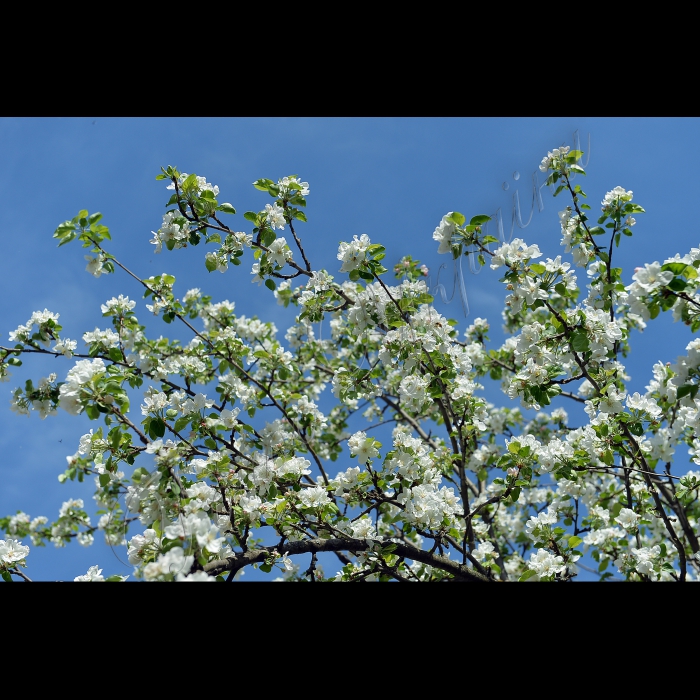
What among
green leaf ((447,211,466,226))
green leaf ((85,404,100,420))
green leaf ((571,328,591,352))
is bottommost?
green leaf ((85,404,100,420))

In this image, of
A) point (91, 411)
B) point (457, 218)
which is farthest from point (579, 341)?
point (91, 411)

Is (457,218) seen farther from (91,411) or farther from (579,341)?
Result: (91,411)

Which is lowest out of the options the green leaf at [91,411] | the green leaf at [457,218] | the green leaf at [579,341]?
the green leaf at [91,411]

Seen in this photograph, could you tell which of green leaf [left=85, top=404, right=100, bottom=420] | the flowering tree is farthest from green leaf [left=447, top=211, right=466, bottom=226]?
green leaf [left=85, top=404, right=100, bottom=420]

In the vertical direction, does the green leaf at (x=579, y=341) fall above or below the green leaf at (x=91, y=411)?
above

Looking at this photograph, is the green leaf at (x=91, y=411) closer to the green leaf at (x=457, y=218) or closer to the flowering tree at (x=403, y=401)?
the flowering tree at (x=403, y=401)

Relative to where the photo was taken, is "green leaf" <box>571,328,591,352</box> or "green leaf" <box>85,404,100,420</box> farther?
"green leaf" <box>571,328,591,352</box>

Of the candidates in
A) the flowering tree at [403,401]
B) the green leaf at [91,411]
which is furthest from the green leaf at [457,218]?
the green leaf at [91,411]

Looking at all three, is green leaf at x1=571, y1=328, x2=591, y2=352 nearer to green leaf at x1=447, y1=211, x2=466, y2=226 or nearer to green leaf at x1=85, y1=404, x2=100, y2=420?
green leaf at x1=447, y1=211, x2=466, y2=226

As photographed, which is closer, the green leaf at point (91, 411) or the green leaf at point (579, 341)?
the green leaf at point (91, 411)

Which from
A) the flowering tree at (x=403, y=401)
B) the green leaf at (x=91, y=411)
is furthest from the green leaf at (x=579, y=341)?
the green leaf at (x=91, y=411)

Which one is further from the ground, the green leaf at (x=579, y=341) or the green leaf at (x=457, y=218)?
the green leaf at (x=457, y=218)

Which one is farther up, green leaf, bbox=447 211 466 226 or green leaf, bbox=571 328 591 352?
green leaf, bbox=447 211 466 226

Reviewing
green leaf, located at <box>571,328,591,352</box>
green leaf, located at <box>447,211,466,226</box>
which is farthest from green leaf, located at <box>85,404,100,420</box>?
green leaf, located at <box>571,328,591,352</box>
